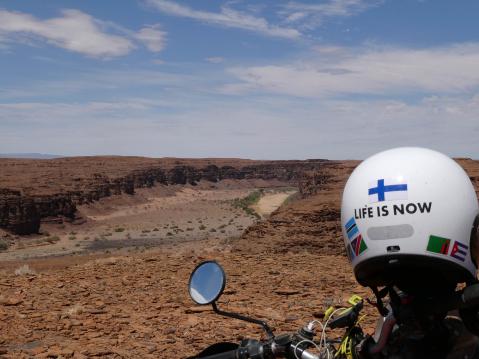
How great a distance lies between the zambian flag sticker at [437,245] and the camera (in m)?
2.31

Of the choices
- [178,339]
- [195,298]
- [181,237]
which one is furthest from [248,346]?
[181,237]

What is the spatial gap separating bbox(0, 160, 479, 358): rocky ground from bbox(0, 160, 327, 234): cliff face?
3308 centimetres

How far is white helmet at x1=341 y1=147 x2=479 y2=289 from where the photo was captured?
233 centimetres

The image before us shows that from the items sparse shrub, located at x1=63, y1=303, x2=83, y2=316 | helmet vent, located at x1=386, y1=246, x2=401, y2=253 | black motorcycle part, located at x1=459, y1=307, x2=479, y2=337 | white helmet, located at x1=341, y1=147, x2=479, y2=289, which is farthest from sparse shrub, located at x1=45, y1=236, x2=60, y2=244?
black motorcycle part, located at x1=459, y1=307, x2=479, y2=337

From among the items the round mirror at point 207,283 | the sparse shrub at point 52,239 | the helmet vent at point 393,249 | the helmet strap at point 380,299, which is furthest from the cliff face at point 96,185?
the helmet vent at point 393,249

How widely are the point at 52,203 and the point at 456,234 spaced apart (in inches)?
2231

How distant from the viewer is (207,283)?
10.4ft

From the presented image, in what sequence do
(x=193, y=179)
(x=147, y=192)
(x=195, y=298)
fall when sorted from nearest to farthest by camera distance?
(x=195, y=298)
(x=147, y=192)
(x=193, y=179)

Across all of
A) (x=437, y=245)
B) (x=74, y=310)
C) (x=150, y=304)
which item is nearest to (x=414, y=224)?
(x=437, y=245)

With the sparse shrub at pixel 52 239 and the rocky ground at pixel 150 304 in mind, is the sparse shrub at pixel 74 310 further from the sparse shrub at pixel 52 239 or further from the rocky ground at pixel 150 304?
the sparse shrub at pixel 52 239

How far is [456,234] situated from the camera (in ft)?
7.75

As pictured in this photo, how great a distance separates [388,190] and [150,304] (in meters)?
6.59

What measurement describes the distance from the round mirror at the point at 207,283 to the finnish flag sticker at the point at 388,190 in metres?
1.02

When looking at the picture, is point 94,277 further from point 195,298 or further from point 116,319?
point 195,298
